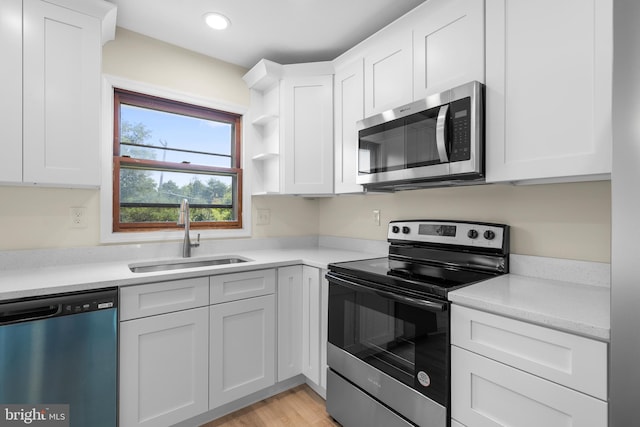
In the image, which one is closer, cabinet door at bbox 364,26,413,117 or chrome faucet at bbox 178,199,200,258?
cabinet door at bbox 364,26,413,117

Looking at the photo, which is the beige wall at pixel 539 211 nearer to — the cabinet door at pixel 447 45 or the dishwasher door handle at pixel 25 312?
the cabinet door at pixel 447 45

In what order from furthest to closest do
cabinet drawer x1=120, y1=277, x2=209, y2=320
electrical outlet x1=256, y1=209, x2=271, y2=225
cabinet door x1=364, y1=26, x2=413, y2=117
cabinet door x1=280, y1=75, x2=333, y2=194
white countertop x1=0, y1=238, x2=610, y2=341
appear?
electrical outlet x1=256, y1=209, x2=271, y2=225
cabinet door x1=280, y1=75, x2=333, y2=194
cabinet door x1=364, y1=26, x2=413, y2=117
cabinet drawer x1=120, y1=277, x2=209, y2=320
white countertop x1=0, y1=238, x2=610, y2=341

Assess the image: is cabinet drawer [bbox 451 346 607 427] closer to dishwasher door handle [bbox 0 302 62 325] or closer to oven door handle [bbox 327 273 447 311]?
oven door handle [bbox 327 273 447 311]

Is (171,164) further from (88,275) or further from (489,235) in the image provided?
(489,235)

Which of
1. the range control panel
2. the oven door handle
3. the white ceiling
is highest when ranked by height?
the white ceiling

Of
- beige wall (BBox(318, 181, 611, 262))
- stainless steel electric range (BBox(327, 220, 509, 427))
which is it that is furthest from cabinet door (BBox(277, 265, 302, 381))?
beige wall (BBox(318, 181, 611, 262))

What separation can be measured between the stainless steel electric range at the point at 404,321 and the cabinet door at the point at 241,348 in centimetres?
43

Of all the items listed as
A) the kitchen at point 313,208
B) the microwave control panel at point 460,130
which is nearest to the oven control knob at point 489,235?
the kitchen at point 313,208

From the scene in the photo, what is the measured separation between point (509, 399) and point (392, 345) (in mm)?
514

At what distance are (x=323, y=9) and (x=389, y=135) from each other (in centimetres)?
89

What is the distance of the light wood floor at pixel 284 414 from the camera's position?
71.2 inches

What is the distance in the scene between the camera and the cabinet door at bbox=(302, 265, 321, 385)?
1986 mm

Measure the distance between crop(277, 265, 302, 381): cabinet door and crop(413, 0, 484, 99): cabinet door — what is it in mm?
1377

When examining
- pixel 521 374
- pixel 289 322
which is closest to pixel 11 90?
pixel 289 322
